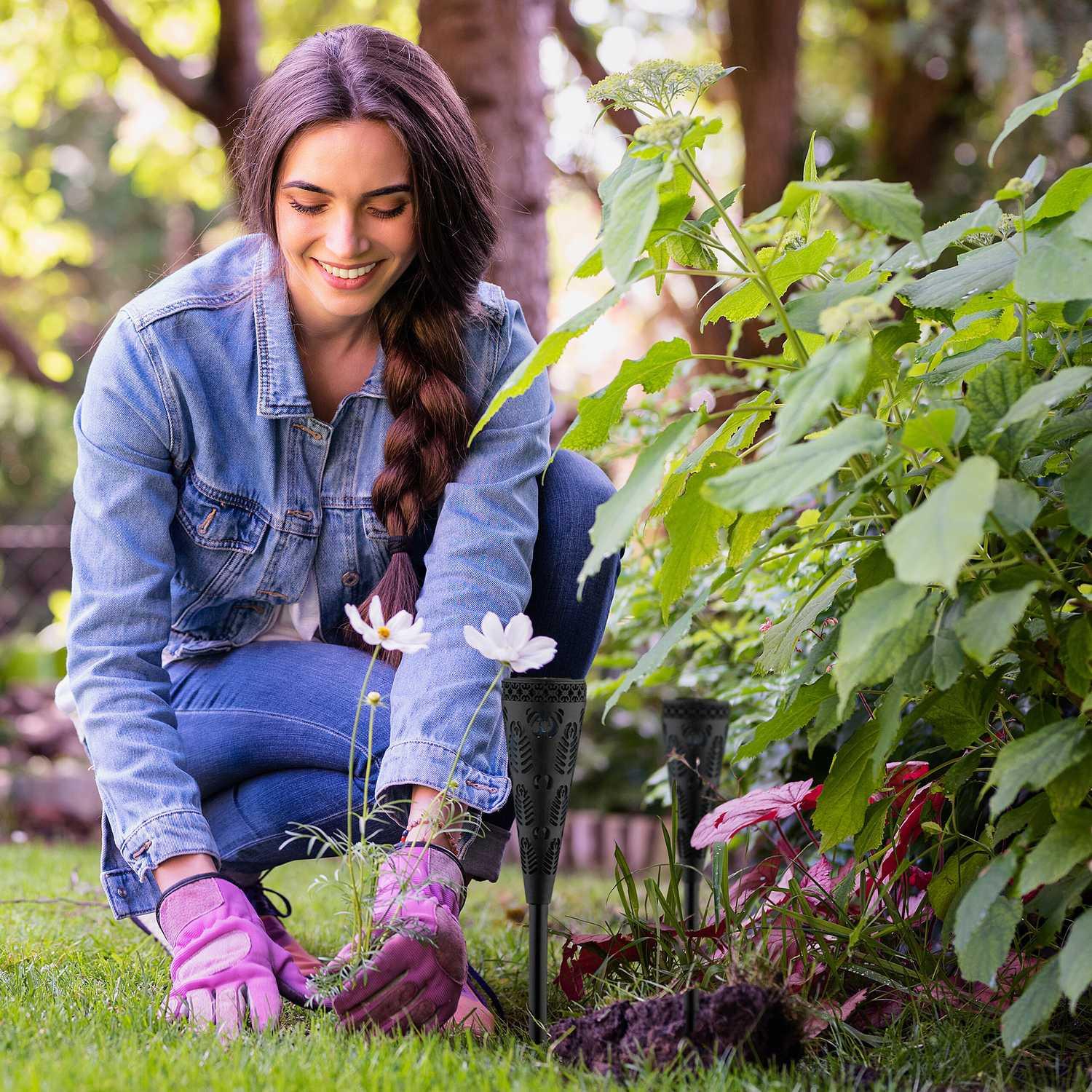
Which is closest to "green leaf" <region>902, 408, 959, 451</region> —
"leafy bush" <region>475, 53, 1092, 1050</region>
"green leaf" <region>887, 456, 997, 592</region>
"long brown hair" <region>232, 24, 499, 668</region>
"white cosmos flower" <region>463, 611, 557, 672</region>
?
"leafy bush" <region>475, 53, 1092, 1050</region>

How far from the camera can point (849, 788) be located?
131cm

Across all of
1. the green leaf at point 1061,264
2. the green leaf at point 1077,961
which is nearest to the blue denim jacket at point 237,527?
the green leaf at point 1077,961

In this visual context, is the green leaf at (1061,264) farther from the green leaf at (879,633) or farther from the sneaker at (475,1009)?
the sneaker at (475,1009)

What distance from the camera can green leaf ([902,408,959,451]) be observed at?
1.02 metres

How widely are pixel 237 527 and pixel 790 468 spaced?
1.03 m

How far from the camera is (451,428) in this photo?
179cm

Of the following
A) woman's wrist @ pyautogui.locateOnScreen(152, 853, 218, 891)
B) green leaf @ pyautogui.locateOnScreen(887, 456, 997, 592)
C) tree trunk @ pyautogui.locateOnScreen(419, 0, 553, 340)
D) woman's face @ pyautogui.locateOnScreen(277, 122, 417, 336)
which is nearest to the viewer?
green leaf @ pyautogui.locateOnScreen(887, 456, 997, 592)

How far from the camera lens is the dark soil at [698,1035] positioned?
118 cm

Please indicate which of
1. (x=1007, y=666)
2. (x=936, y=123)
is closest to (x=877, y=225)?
(x=1007, y=666)

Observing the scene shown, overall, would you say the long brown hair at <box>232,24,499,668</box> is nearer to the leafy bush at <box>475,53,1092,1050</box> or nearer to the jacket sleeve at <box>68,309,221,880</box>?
the jacket sleeve at <box>68,309,221,880</box>

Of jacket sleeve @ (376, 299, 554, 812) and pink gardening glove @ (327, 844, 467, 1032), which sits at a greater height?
jacket sleeve @ (376, 299, 554, 812)

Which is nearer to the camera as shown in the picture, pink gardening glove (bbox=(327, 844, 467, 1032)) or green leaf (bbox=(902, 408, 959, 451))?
green leaf (bbox=(902, 408, 959, 451))

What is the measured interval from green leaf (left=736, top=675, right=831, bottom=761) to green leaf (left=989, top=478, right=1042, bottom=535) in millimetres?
319

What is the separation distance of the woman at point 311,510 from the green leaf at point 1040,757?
0.66 m
